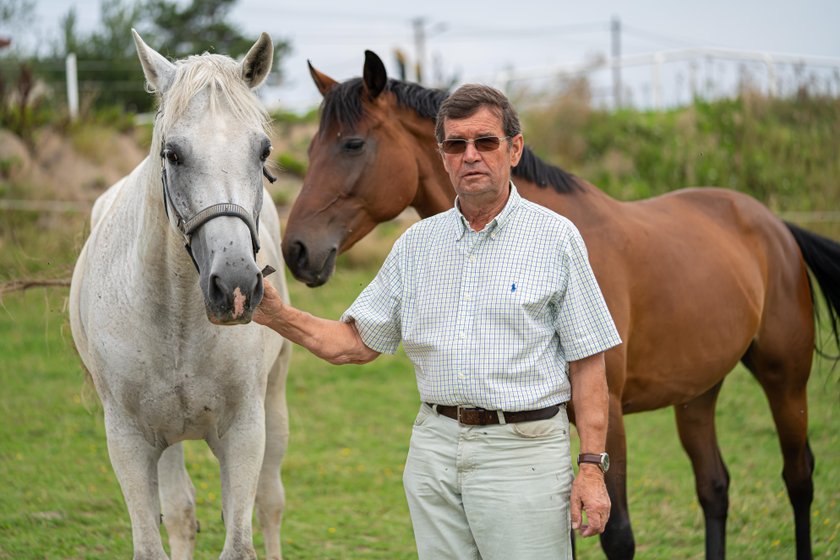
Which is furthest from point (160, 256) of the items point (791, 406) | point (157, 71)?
point (791, 406)

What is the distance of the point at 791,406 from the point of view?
490 cm

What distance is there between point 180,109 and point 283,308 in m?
0.64

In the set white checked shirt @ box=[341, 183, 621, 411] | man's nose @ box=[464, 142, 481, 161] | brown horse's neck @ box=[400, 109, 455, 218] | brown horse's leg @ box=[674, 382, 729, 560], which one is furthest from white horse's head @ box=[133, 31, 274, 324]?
brown horse's leg @ box=[674, 382, 729, 560]

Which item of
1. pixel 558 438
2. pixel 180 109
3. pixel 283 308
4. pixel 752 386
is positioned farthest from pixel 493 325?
pixel 752 386

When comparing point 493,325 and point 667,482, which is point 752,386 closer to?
point 667,482

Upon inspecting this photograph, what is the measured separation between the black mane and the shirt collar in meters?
1.44

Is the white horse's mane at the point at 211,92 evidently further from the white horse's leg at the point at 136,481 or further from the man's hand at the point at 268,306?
the white horse's leg at the point at 136,481

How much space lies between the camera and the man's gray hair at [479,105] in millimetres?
2588

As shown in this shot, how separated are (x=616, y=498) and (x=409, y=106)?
1897mm

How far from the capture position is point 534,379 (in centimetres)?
253

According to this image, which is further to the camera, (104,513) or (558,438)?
(104,513)

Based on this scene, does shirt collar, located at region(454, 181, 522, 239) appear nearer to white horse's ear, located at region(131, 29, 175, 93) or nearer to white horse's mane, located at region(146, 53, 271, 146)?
white horse's mane, located at region(146, 53, 271, 146)

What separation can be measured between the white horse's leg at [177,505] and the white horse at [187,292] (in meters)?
0.59

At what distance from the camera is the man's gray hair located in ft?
8.49
